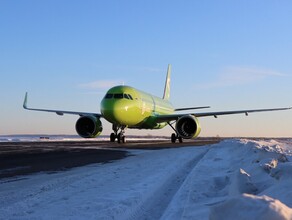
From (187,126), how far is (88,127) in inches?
260

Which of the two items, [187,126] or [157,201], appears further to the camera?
[187,126]

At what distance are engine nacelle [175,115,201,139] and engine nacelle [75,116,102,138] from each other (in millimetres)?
5252

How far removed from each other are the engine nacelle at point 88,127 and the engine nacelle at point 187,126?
5252mm

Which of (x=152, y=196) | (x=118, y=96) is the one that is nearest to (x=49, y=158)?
(x=152, y=196)

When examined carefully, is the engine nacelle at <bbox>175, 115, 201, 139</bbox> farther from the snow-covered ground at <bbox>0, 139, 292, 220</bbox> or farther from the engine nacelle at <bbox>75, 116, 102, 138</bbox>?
the snow-covered ground at <bbox>0, 139, 292, 220</bbox>

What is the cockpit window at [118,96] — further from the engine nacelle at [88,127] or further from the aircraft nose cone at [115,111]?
the engine nacelle at [88,127]

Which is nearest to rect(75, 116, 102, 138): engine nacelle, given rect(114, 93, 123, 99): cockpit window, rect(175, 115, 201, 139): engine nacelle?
rect(114, 93, 123, 99): cockpit window

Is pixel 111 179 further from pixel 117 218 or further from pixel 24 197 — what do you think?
pixel 117 218

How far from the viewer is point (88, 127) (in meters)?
25.3

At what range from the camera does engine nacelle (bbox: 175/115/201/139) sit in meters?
25.7

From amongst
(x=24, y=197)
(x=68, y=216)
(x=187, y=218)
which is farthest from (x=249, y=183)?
(x=24, y=197)

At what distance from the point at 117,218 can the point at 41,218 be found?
0.86 m

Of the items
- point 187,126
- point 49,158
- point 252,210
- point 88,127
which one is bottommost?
Result: point 49,158

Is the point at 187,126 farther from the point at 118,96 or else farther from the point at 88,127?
the point at 88,127
